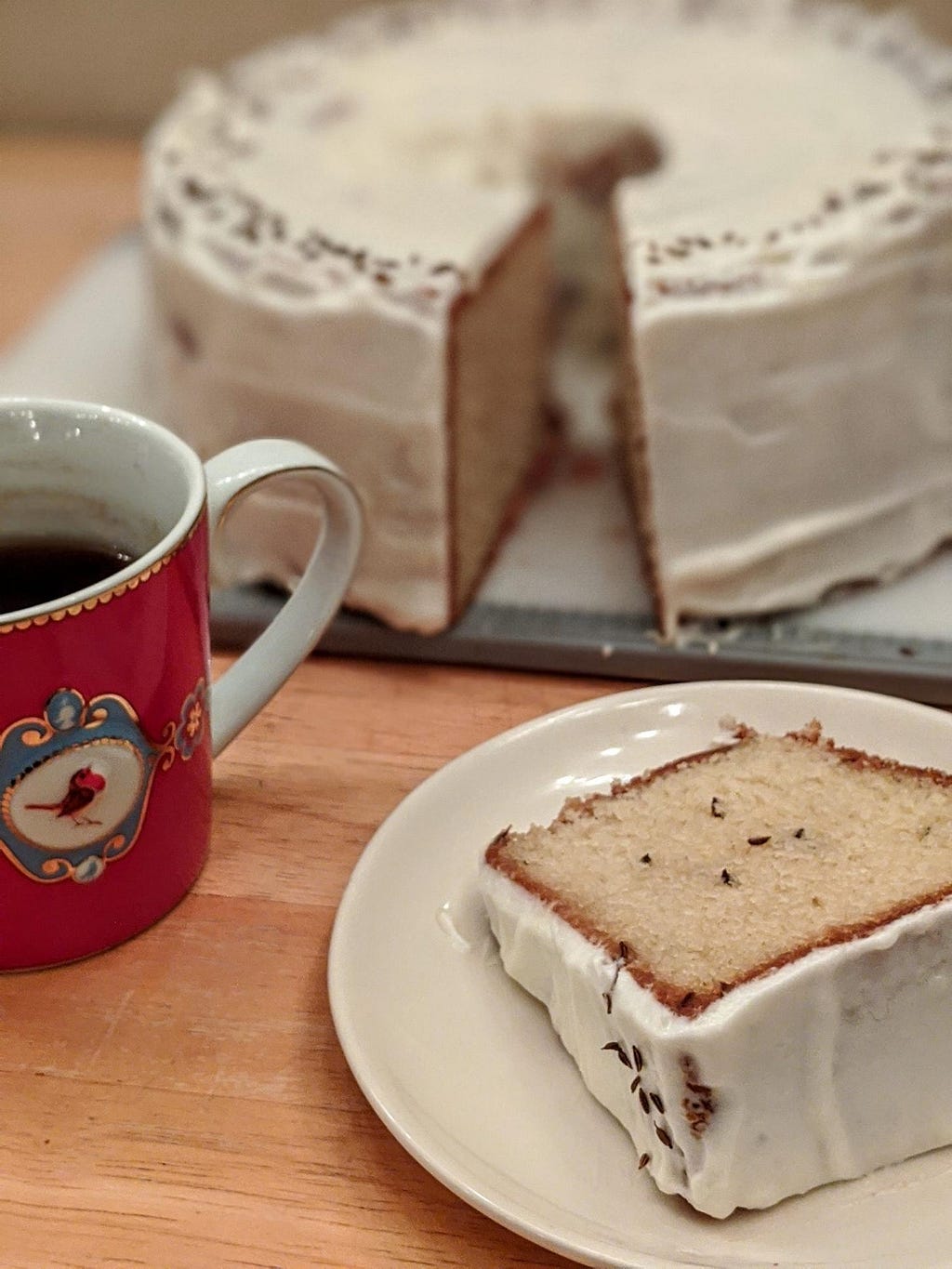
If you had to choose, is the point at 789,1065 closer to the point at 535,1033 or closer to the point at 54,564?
the point at 535,1033

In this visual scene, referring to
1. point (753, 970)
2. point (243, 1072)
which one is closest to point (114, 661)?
point (243, 1072)

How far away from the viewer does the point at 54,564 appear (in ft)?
3.08

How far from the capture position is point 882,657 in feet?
4.09

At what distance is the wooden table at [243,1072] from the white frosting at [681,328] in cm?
24

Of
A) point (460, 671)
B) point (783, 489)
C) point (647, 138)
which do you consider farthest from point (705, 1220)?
point (647, 138)

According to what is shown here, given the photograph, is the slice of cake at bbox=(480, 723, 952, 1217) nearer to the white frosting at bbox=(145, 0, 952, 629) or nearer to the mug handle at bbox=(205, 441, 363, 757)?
the mug handle at bbox=(205, 441, 363, 757)

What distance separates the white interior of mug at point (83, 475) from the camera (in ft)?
3.01

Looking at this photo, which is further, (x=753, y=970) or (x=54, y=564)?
(x=54, y=564)

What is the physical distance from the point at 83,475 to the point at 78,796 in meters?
0.22

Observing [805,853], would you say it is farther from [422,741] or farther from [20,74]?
[20,74]

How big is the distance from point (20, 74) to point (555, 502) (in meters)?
1.52

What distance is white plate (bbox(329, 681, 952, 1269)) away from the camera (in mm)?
712

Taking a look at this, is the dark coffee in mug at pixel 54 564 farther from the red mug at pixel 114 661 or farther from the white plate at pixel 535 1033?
the white plate at pixel 535 1033

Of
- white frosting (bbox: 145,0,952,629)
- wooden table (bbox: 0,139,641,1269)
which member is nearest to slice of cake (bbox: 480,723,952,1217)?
wooden table (bbox: 0,139,641,1269)
